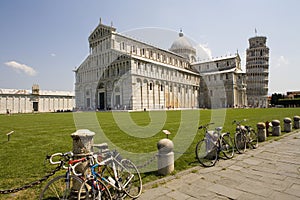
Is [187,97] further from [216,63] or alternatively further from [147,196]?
[147,196]

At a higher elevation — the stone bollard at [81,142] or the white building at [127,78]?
the white building at [127,78]

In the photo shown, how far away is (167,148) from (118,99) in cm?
4707

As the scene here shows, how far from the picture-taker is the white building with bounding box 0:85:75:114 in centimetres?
6066

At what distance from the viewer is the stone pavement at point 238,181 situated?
13.4ft

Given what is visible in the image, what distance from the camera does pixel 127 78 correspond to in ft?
159

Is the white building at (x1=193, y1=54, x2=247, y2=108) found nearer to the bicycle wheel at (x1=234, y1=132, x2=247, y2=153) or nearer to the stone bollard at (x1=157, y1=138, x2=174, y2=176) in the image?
the bicycle wheel at (x1=234, y1=132, x2=247, y2=153)

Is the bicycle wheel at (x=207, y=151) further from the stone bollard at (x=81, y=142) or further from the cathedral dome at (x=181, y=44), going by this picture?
the cathedral dome at (x=181, y=44)

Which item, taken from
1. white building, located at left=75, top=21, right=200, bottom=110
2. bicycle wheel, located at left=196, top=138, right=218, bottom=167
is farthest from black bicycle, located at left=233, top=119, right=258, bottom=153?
white building, located at left=75, top=21, right=200, bottom=110

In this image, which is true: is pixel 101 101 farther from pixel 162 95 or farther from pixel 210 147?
pixel 210 147

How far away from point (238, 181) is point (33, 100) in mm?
72771

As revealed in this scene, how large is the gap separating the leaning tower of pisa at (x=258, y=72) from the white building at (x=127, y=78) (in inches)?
1254

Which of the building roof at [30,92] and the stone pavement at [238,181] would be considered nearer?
the stone pavement at [238,181]

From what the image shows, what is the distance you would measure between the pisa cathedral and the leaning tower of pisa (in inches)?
570


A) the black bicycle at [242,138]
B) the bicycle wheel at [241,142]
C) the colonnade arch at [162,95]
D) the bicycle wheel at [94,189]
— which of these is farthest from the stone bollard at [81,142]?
the colonnade arch at [162,95]
